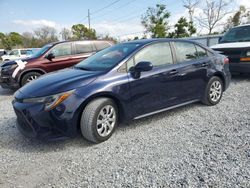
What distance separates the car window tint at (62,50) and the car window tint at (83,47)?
31cm

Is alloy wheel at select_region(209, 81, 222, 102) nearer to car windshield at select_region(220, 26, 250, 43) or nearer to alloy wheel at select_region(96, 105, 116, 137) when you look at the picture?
alloy wheel at select_region(96, 105, 116, 137)

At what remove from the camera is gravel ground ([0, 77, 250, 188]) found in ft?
7.72

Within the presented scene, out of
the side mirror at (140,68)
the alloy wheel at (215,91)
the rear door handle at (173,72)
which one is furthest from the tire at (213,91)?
the side mirror at (140,68)

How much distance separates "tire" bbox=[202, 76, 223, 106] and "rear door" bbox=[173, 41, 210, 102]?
0.16 meters

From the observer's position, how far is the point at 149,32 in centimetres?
3291

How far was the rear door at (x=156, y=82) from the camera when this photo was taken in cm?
348

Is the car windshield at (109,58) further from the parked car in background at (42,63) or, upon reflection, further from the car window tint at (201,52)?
the parked car in background at (42,63)

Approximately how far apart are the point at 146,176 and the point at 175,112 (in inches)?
87.4

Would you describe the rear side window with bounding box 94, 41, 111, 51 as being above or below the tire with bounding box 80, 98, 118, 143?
above

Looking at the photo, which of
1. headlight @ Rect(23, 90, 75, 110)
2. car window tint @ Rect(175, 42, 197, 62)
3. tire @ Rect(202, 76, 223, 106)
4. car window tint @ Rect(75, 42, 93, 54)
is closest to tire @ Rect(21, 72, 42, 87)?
car window tint @ Rect(75, 42, 93, 54)

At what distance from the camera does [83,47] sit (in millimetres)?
7730

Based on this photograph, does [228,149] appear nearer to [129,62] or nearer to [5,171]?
[129,62]

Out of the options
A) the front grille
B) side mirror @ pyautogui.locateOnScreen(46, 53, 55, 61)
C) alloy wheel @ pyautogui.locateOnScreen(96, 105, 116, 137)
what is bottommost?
alloy wheel @ pyautogui.locateOnScreen(96, 105, 116, 137)

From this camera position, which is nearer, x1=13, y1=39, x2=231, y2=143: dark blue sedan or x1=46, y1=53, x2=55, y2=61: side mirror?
x1=13, y1=39, x2=231, y2=143: dark blue sedan
